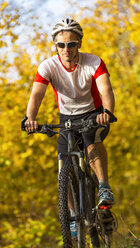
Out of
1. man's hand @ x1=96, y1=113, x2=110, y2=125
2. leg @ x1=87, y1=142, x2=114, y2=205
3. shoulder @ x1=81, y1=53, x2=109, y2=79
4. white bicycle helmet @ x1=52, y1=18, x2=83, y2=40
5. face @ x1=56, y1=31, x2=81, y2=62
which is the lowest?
leg @ x1=87, y1=142, x2=114, y2=205

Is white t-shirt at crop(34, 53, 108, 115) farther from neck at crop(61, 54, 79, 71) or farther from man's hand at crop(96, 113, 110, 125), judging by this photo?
man's hand at crop(96, 113, 110, 125)

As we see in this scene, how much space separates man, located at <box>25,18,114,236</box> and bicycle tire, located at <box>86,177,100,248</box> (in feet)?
0.40

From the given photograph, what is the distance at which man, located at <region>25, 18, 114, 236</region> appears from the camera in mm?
3916

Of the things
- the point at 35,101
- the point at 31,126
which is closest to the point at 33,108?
the point at 35,101

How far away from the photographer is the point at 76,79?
4055 mm

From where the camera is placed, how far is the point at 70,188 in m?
3.66

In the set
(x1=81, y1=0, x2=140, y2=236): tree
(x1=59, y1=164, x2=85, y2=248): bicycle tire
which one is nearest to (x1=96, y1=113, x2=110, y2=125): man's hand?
(x1=59, y1=164, x2=85, y2=248): bicycle tire

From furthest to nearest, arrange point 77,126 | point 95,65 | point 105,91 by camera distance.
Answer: point 95,65, point 105,91, point 77,126

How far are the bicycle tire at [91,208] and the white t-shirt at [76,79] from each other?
0.70 metres

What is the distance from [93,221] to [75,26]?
177cm

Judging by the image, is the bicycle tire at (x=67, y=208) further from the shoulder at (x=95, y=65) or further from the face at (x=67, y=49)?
the face at (x=67, y=49)

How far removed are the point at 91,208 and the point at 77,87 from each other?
1.13 metres

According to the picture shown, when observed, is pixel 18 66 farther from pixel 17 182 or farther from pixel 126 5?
pixel 126 5

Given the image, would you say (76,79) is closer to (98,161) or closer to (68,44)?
(68,44)
